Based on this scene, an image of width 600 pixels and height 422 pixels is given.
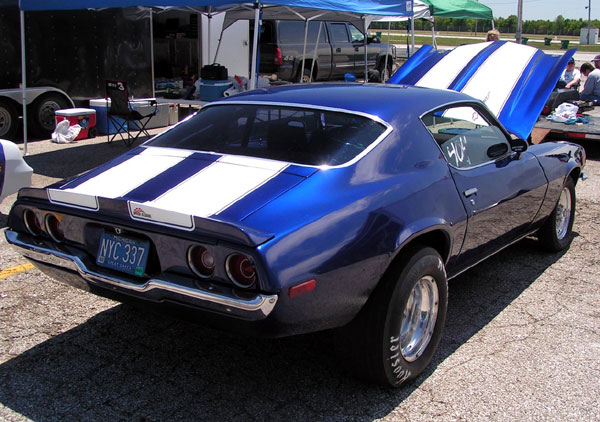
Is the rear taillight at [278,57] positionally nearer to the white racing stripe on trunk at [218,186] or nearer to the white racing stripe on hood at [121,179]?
the white racing stripe on hood at [121,179]

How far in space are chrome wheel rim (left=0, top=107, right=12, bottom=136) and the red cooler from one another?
0.73 m

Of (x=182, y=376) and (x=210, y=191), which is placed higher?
(x=210, y=191)

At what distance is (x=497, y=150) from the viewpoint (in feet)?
13.8

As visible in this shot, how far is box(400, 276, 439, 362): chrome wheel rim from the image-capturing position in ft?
10.6

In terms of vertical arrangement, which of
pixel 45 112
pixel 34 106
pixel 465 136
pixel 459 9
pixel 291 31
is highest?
pixel 459 9

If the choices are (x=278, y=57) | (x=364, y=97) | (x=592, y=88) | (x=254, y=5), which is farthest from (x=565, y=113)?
(x=278, y=57)

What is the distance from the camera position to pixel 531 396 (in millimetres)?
3188

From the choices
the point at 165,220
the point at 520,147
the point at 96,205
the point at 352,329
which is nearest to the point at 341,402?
the point at 352,329

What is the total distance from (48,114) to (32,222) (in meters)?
8.34

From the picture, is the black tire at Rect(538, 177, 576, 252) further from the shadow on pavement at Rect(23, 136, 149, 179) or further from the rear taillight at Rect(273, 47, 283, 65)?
the rear taillight at Rect(273, 47, 283, 65)

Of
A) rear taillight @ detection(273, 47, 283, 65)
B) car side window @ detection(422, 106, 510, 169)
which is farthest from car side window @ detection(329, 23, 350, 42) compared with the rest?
car side window @ detection(422, 106, 510, 169)

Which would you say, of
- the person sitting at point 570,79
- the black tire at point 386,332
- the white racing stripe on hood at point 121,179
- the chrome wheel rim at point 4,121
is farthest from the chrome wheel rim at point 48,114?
the person sitting at point 570,79

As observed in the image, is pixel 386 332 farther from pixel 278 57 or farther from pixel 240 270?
pixel 278 57

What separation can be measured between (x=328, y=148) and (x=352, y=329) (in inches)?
36.5
